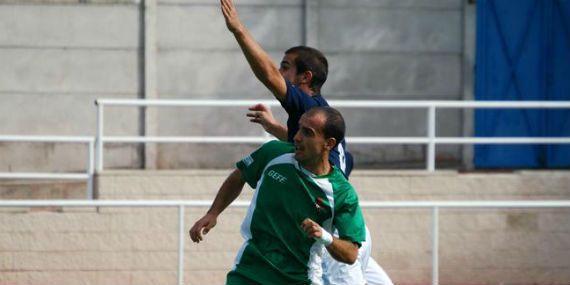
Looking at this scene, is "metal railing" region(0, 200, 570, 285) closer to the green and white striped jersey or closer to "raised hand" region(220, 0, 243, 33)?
the green and white striped jersey

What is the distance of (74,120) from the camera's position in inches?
658

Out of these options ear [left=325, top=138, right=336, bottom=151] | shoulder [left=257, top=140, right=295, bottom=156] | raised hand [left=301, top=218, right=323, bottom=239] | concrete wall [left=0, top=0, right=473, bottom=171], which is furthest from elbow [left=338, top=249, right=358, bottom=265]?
concrete wall [left=0, top=0, right=473, bottom=171]

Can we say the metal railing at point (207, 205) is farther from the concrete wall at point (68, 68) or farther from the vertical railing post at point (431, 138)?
the concrete wall at point (68, 68)

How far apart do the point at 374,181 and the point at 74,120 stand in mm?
3782

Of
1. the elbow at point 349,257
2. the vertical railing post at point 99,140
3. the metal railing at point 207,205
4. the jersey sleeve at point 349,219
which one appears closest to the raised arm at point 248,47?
the jersey sleeve at point 349,219

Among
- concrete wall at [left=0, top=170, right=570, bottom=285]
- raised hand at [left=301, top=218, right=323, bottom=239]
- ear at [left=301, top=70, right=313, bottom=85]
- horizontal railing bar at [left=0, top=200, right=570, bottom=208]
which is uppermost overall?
ear at [left=301, top=70, right=313, bottom=85]

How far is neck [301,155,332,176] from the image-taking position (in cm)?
771

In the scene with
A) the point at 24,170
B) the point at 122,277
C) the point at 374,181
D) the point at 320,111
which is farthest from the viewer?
the point at 24,170

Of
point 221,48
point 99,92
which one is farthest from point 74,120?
point 221,48

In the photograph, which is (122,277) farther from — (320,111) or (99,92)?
(320,111)

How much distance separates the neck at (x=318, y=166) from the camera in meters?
7.71

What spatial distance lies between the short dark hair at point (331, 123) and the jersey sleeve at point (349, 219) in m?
0.28

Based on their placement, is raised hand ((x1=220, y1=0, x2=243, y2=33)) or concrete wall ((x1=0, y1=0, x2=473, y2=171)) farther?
concrete wall ((x1=0, y1=0, x2=473, y2=171))

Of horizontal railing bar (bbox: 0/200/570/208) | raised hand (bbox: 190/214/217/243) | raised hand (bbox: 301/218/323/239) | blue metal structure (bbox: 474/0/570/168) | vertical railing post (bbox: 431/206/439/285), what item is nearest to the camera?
raised hand (bbox: 301/218/323/239)
